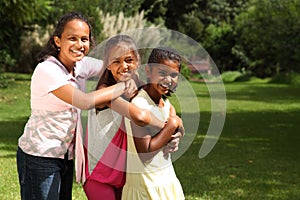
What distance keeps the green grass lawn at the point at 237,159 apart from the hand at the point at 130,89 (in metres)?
0.71

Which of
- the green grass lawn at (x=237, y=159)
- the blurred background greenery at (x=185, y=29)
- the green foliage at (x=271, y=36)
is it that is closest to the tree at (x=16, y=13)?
the blurred background greenery at (x=185, y=29)

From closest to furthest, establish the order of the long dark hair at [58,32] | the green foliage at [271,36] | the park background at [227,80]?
the long dark hair at [58,32], the park background at [227,80], the green foliage at [271,36]

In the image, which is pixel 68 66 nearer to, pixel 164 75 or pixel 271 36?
pixel 164 75

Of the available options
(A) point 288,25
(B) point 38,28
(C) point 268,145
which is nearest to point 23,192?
(C) point 268,145

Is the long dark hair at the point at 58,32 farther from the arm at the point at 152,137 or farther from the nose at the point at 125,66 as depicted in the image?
the arm at the point at 152,137

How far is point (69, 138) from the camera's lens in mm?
3064

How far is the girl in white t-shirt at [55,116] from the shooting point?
3.00 m

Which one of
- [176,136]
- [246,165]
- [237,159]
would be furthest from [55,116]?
[237,159]

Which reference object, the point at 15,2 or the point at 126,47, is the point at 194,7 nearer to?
the point at 15,2

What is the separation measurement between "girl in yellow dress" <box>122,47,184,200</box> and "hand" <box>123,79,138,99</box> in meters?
0.04

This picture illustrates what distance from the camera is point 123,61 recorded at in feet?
9.64

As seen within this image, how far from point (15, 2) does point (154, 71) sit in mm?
13784

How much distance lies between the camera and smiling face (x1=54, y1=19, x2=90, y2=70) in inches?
120

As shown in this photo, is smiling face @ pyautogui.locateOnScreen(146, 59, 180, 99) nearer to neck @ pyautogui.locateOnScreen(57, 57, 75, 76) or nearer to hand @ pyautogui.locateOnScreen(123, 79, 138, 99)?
hand @ pyautogui.locateOnScreen(123, 79, 138, 99)
